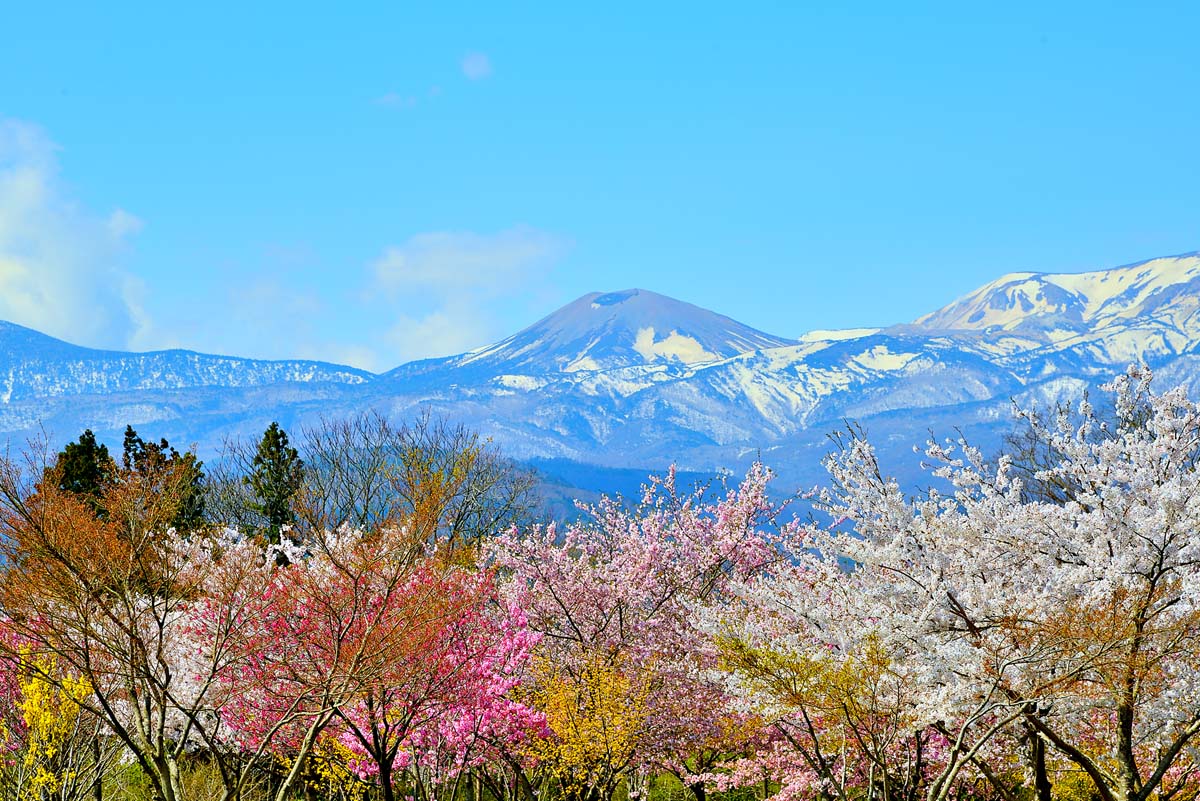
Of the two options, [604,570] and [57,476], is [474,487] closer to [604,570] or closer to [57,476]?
[604,570]

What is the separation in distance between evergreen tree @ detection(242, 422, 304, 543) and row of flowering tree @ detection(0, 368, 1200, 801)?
28320mm

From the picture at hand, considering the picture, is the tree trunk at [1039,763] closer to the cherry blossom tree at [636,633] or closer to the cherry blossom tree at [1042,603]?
the cherry blossom tree at [1042,603]

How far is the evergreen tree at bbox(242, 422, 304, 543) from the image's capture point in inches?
2073

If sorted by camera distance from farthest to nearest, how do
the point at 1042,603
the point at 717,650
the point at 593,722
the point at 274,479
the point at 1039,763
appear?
the point at 274,479, the point at 593,722, the point at 717,650, the point at 1039,763, the point at 1042,603

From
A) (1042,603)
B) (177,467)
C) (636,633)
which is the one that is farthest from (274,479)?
(1042,603)

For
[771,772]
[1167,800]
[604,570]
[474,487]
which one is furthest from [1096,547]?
A: [474,487]

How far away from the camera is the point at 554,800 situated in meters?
26.9

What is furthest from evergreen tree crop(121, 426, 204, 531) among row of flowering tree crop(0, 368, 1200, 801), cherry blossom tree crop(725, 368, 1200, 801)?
cherry blossom tree crop(725, 368, 1200, 801)

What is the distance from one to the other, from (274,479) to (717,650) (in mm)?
40751

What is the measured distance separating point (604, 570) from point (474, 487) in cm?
2811

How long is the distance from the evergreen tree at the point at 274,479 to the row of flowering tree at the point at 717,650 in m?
28.3

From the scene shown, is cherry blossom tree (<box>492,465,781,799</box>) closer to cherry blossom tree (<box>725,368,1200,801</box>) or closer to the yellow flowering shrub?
the yellow flowering shrub

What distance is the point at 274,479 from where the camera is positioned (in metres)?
54.4

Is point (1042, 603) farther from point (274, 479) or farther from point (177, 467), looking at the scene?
point (274, 479)
